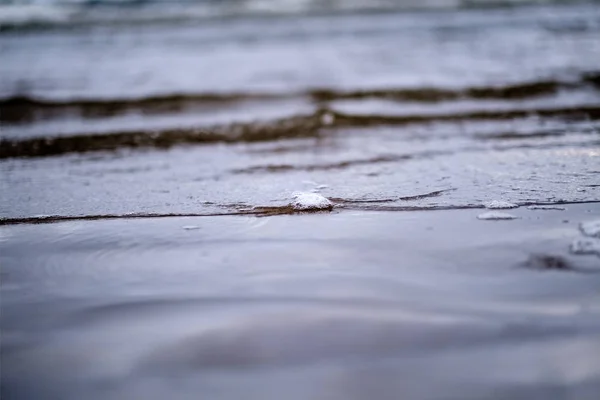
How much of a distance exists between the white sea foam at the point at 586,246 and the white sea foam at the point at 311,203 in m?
0.96

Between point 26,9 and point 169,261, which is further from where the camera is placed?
point 26,9

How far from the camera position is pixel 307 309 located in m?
1.62

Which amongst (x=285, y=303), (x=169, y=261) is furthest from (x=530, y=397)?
(x=169, y=261)

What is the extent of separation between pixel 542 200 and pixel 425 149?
4.25 ft

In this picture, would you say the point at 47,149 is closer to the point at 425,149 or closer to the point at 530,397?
the point at 425,149

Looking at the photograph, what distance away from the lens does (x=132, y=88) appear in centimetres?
651

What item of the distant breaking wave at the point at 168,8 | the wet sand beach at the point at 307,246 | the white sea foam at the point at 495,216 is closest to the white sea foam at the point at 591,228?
the wet sand beach at the point at 307,246

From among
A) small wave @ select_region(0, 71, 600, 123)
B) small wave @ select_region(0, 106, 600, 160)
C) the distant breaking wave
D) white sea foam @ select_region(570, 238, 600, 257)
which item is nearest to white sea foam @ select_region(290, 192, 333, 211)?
white sea foam @ select_region(570, 238, 600, 257)

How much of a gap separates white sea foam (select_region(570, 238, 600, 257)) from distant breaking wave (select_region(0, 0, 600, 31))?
11.5 meters

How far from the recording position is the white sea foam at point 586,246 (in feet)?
6.21

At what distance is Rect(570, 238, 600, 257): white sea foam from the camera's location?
1.89m

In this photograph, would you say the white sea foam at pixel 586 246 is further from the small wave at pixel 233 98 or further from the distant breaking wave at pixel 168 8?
the distant breaking wave at pixel 168 8

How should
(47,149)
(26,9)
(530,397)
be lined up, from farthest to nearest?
(26,9)
(47,149)
(530,397)

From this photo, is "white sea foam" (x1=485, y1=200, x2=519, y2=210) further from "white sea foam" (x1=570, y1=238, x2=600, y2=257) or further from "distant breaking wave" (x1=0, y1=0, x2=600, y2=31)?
"distant breaking wave" (x1=0, y1=0, x2=600, y2=31)
